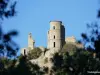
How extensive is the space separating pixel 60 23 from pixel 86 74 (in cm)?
9403

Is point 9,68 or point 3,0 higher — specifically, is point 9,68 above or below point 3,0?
below

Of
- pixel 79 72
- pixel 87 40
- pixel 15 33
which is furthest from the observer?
pixel 79 72

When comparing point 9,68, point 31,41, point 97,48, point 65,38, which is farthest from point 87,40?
point 31,41

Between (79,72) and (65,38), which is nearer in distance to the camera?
(79,72)

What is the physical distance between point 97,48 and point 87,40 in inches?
96.4

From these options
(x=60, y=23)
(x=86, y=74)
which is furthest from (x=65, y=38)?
(x=86, y=74)

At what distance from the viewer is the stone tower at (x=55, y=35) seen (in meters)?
121

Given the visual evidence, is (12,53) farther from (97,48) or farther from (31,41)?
(31,41)

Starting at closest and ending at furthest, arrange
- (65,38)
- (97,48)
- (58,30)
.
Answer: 1. (97,48)
2. (58,30)
3. (65,38)

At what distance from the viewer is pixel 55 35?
122m

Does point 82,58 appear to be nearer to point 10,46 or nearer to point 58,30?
point 10,46

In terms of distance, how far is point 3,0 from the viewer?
60.6 ft

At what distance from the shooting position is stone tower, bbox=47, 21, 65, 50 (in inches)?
4766

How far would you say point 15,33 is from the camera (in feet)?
57.3
